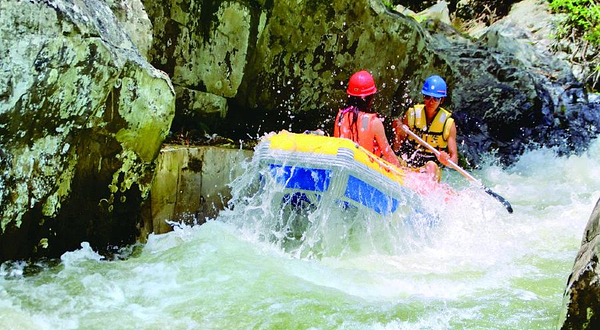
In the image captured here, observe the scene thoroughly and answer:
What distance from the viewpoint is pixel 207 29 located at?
6.27 metres

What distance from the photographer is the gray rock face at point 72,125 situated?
3.58 metres

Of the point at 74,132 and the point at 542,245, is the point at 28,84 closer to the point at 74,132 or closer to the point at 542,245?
the point at 74,132

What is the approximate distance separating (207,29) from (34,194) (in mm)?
3054

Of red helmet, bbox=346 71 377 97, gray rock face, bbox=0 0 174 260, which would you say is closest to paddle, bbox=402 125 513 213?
red helmet, bbox=346 71 377 97

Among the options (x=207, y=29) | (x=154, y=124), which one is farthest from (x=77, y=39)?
(x=207, y=29)

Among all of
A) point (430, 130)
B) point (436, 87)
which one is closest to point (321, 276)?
point (430, 130)

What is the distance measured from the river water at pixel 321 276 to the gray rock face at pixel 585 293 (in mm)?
508

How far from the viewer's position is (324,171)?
4.85 m

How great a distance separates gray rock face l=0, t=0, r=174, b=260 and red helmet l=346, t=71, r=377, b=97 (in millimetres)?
1867

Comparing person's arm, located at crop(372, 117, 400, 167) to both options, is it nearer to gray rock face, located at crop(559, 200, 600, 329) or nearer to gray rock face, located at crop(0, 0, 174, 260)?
gray rock face, located at crop(0, 0, 174, 260)

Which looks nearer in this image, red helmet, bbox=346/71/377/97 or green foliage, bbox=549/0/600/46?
red helmet, bbox=346/71/377/97

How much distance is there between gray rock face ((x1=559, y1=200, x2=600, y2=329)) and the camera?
2.63 m

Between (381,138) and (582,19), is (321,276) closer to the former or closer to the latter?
(381,138)

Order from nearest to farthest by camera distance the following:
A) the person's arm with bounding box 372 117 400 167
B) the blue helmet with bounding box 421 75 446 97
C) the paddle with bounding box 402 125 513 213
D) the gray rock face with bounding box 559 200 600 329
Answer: the gray rock face with bounding box 559 200 600 329
the person's arm with bounding box 372 117 400 167
the paddle with bounding box 402 125 513 213
the blue helmet with bounding box 421 75 446 97
